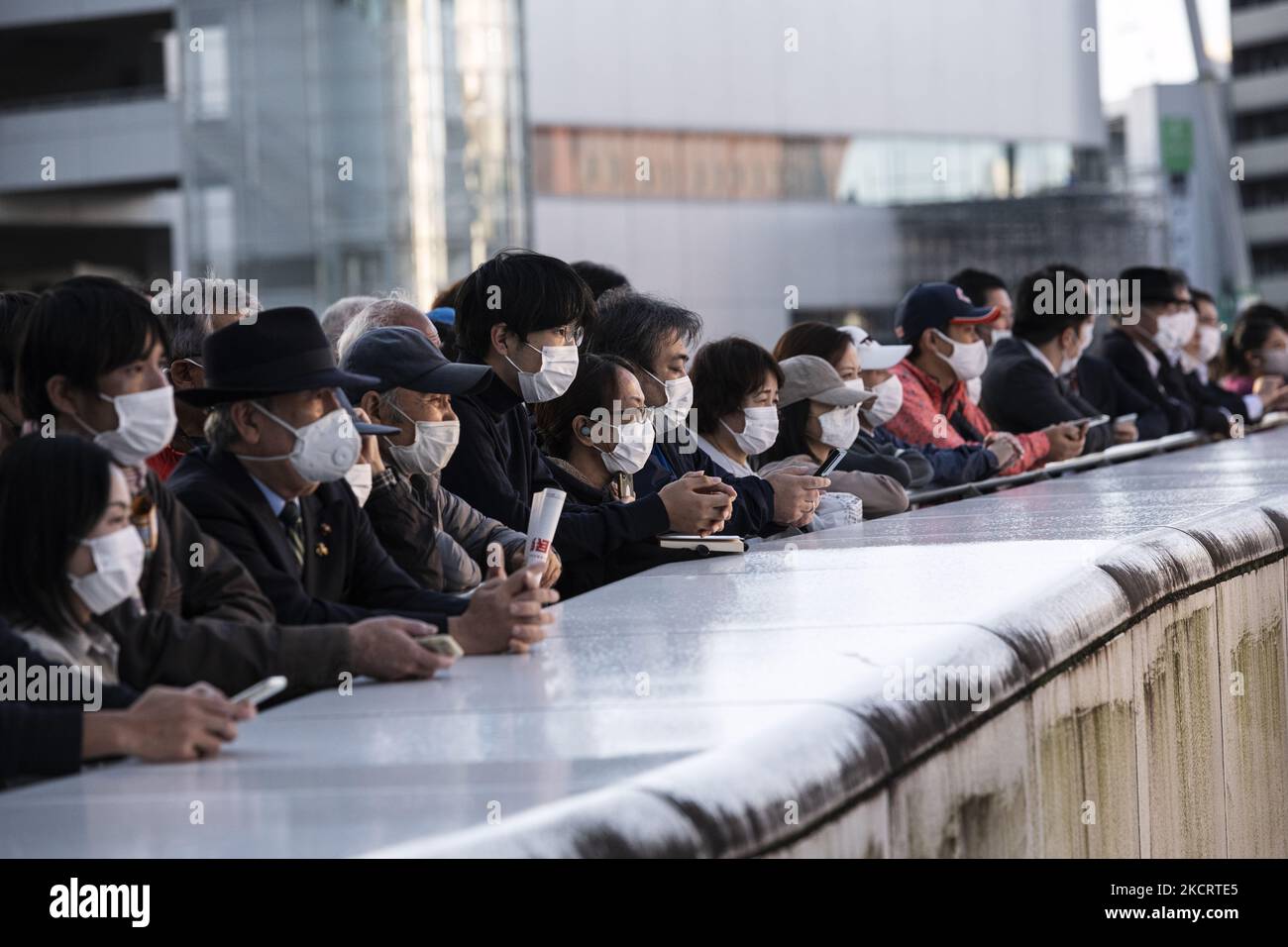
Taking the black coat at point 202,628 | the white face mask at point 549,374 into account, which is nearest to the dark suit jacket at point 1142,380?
the white face mask at point 549,374

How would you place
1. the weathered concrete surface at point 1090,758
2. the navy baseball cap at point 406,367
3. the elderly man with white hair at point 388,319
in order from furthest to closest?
the elderly man with white hair at point 388,319, the navy baseball cap at point 406,367, the weathered concrete surface at point 1090,758

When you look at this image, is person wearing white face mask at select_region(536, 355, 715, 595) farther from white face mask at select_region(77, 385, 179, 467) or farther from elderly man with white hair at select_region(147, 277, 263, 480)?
white face mask at select_region(77, 385, 179, 467)

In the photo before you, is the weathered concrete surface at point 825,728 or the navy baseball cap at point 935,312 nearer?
the weathered concrete surface at point 825,728

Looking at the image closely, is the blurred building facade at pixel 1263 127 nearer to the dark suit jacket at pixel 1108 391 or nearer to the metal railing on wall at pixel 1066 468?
the dark suit jacket at pixel 1108 391

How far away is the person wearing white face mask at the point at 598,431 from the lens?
660 centimetres

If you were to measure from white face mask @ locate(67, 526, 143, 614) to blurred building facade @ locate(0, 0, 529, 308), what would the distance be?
114ft

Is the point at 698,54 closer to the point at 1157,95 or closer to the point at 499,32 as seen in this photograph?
the point at 499,32

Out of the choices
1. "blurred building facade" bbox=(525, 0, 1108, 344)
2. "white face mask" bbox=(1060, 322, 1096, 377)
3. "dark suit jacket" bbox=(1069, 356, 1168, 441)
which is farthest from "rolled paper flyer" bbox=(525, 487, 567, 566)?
"blurred building facade" bbox=(525, 0, 1108, 344)

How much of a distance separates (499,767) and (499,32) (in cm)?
3771

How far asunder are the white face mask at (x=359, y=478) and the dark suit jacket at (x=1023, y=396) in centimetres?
702

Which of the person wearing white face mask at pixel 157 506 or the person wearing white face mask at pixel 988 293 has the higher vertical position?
the person wearing white face mask at pixel 988 293

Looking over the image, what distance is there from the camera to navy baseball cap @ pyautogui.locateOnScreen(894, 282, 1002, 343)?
10.3m
